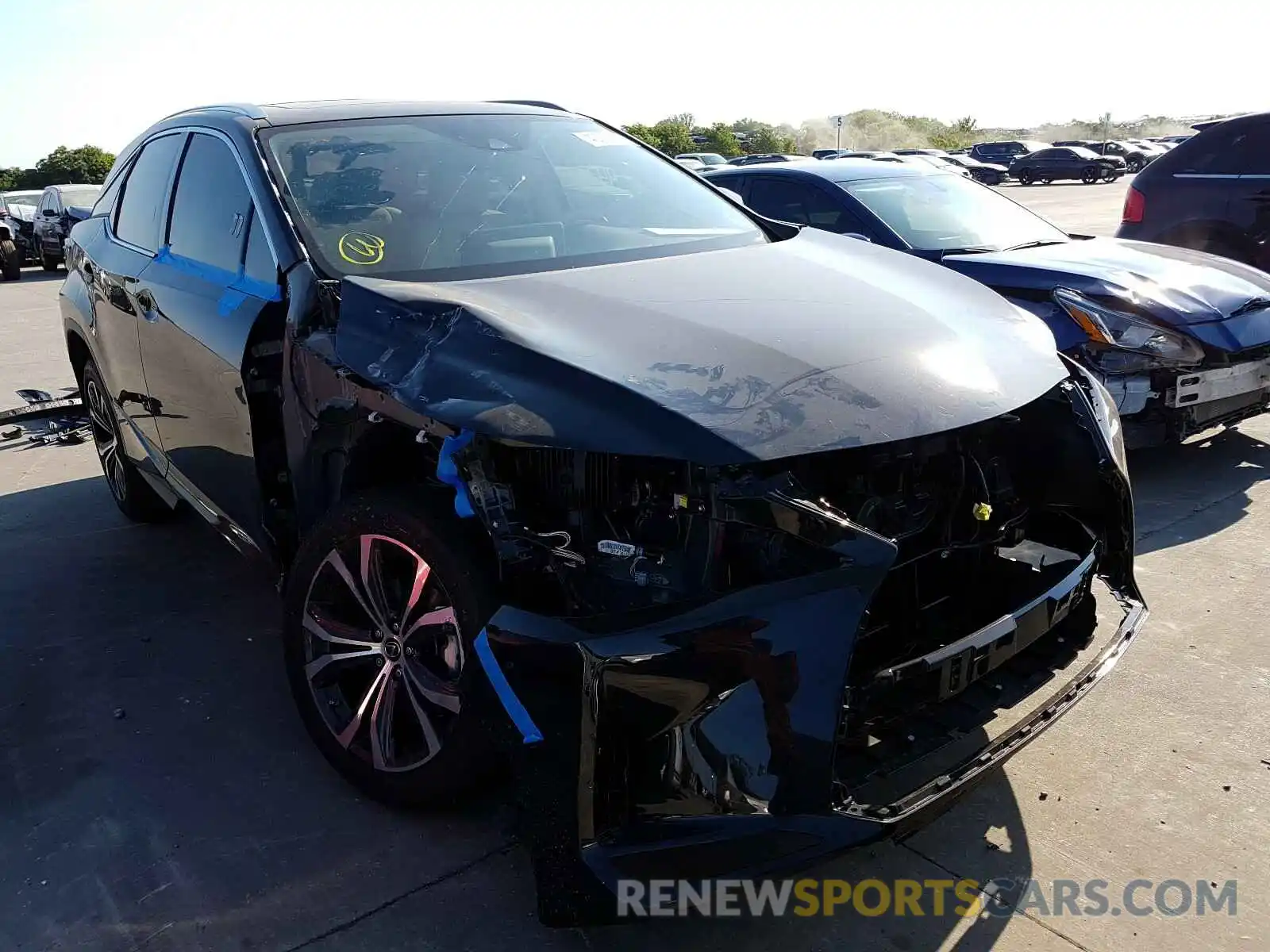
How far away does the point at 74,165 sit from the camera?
3806 cm

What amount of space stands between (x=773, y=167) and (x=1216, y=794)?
5.08 meters

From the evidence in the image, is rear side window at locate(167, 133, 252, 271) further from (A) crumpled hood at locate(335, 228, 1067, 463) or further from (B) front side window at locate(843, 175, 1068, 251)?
(B) front side window at locate(843, 175, 1068, 251)

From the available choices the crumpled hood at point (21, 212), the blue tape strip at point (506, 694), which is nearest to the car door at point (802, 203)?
the blue tape strip at point (506, 694)

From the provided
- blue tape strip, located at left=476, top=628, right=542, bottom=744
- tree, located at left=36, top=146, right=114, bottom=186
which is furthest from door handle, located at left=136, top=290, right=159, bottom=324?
tree, located at left=36, top=146, right=114, bottom=186

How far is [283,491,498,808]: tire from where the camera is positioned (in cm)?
246

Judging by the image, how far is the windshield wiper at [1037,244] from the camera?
6.08 meters

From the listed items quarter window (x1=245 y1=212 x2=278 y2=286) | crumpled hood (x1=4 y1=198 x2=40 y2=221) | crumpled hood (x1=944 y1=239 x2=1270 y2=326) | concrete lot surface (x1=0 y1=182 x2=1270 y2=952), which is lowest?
crumpled hood (x1=4 y1=198 x2=40 y2=221)

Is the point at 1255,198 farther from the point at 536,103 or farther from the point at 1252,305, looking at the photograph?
the point at 536,103

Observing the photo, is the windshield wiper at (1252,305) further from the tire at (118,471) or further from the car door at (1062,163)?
the car door at (1062,163)

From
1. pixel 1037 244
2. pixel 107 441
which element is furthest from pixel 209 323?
pixel 1037 244

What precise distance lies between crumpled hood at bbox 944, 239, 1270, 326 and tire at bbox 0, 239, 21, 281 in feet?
61.6

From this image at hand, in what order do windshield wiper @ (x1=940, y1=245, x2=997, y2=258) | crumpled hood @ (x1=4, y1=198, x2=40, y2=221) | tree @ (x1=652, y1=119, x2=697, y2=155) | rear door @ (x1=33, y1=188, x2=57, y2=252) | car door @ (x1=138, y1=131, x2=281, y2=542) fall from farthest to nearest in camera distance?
tree @ (x1=652, y1=119, x2=697, y2=155) → crumpled hood @ (x1=4, y1=198, x2=40, y2=221) → rear door @ (x1=33, y1=188, x2=57, y2=252) → windshield wiper @ (x1=940, y1=245, x2=997, y2=258) → car door @ (x1=138, y1=131, x2=281, y2=542)

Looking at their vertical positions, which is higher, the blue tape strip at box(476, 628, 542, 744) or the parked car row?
the blue tape strip at box(476, 628, 542, 744)

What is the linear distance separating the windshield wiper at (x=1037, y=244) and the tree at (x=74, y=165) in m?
38.1
